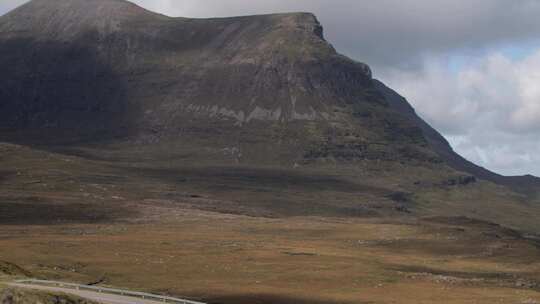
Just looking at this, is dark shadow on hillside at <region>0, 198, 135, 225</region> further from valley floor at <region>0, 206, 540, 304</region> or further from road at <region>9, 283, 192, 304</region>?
road at <region>9, 283, 192, 304</region>

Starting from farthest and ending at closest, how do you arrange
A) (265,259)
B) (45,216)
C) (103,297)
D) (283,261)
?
1. (45,216)
2. (265,259)
3. (283,261)
4. (103,297)

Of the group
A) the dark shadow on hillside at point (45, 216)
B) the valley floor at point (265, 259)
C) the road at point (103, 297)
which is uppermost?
the road at point (103, 297)

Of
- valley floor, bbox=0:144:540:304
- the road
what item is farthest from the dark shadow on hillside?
the road

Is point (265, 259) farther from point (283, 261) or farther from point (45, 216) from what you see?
point (45, 216)

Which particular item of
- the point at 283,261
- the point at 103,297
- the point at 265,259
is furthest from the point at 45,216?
the point at 103,297

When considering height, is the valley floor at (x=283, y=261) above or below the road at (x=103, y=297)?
below

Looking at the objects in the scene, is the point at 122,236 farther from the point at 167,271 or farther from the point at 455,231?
the point at 455,231

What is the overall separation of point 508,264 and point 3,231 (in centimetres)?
8026

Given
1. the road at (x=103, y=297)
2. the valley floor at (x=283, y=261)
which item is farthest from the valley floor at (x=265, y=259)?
the road at (x=103, y=297)

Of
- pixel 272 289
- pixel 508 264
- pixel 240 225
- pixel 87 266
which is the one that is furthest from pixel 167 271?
pixel 240 225

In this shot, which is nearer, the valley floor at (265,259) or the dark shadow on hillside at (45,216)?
the valley floor at (265,259)

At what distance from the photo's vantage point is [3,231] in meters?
156

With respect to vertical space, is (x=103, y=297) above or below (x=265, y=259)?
above

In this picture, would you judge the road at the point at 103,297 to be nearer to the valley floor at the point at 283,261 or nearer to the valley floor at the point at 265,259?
the valley floor at the point at 265,259
